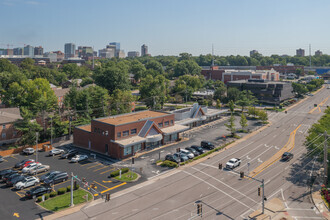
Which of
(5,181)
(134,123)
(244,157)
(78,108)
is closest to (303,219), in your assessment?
(244,157)

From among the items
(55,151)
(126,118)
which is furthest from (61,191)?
(126,118)

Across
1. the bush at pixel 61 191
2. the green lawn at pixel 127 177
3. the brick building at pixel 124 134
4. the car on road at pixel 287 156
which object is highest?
the brick building at pixel 124 134

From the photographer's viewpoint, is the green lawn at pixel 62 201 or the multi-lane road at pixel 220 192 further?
the green lawn at pixel 62 201

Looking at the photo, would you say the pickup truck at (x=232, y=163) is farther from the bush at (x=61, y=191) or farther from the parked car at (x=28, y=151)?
the parked car at (x=28, y=151)

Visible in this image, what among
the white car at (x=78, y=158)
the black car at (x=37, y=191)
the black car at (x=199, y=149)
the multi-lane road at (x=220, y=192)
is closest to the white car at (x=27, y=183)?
the black car at (x=37, y=191)

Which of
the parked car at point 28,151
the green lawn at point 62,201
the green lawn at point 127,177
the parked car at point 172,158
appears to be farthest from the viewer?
the parked car at point 28,151

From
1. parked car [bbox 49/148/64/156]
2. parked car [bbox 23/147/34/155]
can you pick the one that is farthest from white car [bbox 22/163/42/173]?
parked car [bbox 23/147/34/155]

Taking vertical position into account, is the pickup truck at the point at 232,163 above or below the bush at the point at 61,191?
above

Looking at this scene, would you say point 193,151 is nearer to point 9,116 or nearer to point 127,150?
point 127,150

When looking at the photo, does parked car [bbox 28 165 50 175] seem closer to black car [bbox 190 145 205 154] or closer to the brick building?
the brick building
